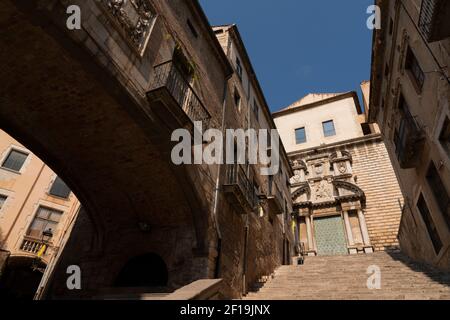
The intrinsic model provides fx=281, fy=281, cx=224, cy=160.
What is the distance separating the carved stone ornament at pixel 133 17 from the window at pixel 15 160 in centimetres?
1770

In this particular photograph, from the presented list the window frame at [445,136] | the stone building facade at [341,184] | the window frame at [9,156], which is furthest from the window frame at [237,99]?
the window frame at [9,156]

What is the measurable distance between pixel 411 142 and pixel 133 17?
28.5 ft

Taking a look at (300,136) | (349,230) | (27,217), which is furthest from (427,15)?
(300,136)

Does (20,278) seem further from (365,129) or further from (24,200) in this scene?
(365,129)

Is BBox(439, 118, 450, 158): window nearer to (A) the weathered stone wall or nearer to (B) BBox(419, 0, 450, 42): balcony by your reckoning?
(B) BBox(419, 0, 450, 42): balcony

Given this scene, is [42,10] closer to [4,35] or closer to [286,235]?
[4,35]

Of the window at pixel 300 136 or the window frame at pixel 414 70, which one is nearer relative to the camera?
the window frame at pixel 414 70

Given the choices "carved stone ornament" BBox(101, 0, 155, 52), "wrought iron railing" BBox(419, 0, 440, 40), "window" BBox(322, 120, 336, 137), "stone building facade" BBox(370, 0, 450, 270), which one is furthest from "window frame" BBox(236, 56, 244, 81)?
"window" BBox(322, 120, 336, 137)

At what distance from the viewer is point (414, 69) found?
9.36 m

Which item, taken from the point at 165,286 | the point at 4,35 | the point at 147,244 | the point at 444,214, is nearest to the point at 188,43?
the point at 4,35

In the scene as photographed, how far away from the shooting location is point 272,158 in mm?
16562

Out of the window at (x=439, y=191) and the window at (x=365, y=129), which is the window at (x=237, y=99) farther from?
the window at (x=365, y=129)

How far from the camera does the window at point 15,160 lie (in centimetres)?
1867

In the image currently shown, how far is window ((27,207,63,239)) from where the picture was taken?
58.3 feet
